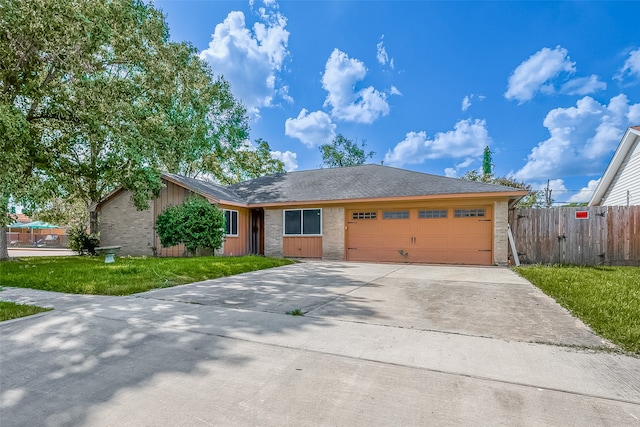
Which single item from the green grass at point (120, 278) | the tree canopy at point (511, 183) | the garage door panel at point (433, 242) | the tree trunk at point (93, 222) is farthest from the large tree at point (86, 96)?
the tree canopy at point (511, 183)

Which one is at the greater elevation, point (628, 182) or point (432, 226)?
point (628, 182)

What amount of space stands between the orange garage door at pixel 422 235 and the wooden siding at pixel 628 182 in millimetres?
6791

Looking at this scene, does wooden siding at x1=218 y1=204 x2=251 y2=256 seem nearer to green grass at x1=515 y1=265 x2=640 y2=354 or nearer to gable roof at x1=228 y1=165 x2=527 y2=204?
gable roof at x1=228 y1=165 x2=527 y2=204

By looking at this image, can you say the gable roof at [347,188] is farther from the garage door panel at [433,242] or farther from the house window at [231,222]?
the garage door panel at [433,242]

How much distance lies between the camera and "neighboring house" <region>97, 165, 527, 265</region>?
10953 millimetres

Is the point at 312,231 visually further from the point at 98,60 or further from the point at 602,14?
the point at 602,14

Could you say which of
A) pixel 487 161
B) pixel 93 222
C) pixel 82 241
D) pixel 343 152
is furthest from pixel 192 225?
pixel 487 161

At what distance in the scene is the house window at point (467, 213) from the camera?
1106 cm

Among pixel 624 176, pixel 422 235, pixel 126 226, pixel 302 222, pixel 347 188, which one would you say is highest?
pixel 624 176

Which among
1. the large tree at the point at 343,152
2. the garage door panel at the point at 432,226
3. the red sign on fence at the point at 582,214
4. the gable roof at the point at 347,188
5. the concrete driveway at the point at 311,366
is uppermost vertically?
the large tree at the point at 343,152

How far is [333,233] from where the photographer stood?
12.8m

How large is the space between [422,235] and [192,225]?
828 cm

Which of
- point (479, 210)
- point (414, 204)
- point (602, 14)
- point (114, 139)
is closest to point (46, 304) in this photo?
point (114, 139)

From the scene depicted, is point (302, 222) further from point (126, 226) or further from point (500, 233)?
point (126, 226)
